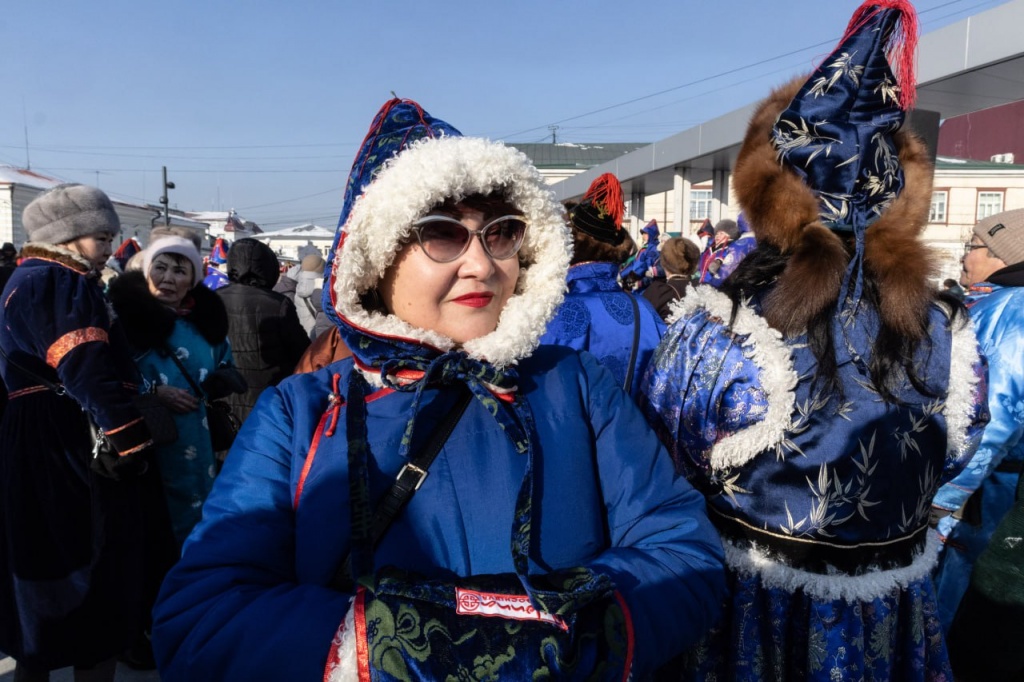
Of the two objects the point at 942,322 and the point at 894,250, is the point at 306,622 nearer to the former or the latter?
the point at 894,250

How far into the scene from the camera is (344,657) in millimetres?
1043

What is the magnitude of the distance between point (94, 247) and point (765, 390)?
2864mm

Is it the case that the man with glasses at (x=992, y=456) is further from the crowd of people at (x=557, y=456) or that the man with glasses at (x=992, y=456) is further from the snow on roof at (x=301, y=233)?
the snow on roof at (x=301, y=233)

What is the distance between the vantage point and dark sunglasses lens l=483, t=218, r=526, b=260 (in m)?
1.48

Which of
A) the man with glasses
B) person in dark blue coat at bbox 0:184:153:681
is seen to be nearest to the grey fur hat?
person in dark blue coat at bbox 0:184:153:681

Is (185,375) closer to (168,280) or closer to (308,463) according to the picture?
(168,280)

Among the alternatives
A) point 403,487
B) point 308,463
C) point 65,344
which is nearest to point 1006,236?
point 403,487

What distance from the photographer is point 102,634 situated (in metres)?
2.80

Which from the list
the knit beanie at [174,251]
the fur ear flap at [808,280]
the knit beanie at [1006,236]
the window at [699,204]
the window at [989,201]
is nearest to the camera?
the fur ear flap at [808,280]

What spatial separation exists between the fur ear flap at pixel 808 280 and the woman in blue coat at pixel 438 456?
1.82 ft

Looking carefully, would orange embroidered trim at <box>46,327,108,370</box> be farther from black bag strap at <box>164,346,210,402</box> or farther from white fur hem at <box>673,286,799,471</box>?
white fur hem at <box>673,286,799,471</box>

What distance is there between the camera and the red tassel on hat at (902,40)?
172cm

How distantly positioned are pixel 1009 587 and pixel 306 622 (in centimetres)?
204

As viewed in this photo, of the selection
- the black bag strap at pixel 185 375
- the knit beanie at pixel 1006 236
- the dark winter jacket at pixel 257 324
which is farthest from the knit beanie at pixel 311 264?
the knit beanie at pixel 1006 236
